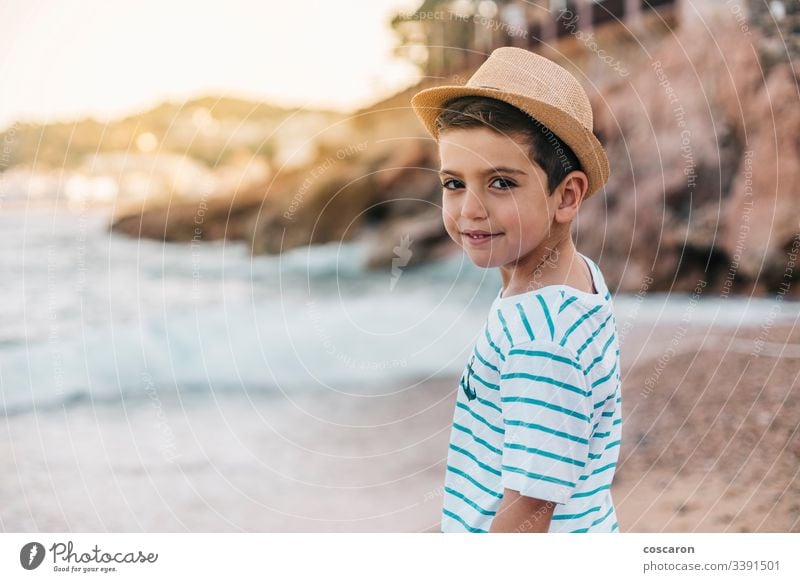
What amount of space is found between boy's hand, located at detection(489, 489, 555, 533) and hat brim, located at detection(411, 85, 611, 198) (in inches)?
13.9

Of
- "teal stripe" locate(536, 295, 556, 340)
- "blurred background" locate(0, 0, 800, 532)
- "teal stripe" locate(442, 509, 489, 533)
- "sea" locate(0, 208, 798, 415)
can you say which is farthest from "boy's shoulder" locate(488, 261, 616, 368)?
"sea" locate(0, 208, 798, 415)

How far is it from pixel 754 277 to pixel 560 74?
1656 millimetres

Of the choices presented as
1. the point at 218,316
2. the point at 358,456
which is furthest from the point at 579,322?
the point at 218,316

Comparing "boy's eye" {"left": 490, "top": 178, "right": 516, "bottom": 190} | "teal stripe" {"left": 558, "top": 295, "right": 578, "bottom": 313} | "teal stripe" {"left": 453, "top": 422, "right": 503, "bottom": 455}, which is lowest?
"teal stripe" {"left": 453, "top": 422, "right": 503, "bottom": 455}

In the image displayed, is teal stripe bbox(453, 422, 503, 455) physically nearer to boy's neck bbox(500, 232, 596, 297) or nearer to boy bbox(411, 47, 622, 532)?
boy bbox(411, 47, 622, 532)

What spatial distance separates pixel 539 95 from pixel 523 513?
0.41 metres

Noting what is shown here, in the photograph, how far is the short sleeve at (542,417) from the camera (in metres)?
0.74

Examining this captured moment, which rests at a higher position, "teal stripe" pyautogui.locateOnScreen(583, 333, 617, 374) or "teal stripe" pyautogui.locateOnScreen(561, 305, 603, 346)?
"teal stripe" pyautogui.locateOnScreen(561, 305, 603, 346)

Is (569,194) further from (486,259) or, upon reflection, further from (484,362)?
(484,362)
